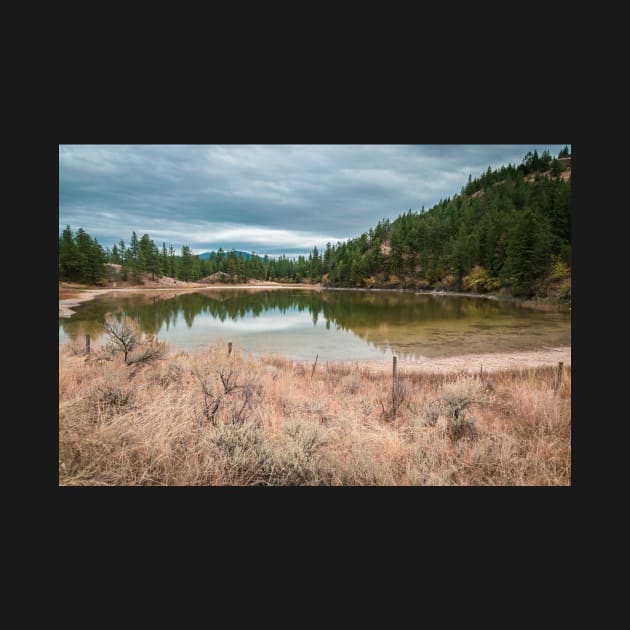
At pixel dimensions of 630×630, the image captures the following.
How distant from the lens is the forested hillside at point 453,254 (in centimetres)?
3114

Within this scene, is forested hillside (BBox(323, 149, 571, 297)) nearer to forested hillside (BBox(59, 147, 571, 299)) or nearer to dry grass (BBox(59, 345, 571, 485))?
forested hillside (BBox(59, 147, 571, 299))

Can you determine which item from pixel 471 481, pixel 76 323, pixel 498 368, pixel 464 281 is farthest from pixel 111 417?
pixel 464 281

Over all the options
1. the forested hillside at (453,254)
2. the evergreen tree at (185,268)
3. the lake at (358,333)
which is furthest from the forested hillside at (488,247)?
the evergreen tree at (185,268)

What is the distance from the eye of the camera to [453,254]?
54562 millimetres

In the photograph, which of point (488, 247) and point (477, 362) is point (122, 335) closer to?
point (477, 362)

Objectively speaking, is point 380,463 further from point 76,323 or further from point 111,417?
point 76,323

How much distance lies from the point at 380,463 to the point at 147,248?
210ft

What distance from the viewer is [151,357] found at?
6738mm

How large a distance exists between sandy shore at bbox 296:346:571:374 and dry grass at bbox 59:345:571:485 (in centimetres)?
505

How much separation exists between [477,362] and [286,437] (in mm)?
10992

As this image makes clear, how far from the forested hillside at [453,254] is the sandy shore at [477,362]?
690cm

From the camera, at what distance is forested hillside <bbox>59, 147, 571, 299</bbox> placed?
31141 mm

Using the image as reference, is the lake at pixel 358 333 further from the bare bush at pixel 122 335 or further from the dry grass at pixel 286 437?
the dry grass at pixel 286 437

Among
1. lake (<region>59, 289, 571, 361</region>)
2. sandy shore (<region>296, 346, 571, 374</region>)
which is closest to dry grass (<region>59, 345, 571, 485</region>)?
sandy shore (<region>296, 346, 571, 374</region>)
